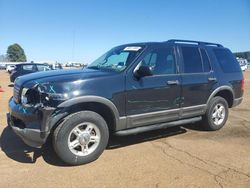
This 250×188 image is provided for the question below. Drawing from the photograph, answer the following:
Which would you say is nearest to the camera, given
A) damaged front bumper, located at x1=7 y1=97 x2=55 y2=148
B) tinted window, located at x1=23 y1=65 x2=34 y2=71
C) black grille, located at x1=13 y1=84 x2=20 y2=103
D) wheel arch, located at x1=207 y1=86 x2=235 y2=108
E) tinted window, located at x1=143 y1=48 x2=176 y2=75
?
damaged front bumper, located at x1=7 y1=97 x2=55 y2=148

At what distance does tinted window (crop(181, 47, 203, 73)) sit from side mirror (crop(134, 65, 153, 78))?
1151 mm

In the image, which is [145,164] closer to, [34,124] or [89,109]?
[89,109]

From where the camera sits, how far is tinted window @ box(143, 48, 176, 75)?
210 inches

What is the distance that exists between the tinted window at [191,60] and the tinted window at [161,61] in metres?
0.35

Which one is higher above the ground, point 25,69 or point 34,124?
point 25,69

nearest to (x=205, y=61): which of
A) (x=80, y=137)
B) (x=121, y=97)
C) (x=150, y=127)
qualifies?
(x=150, y=127)

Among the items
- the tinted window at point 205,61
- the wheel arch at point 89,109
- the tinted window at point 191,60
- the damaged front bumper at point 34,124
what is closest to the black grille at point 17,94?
the damaged front bumper at point 34,124

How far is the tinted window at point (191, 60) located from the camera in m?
5.89

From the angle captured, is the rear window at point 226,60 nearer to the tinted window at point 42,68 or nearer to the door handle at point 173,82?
the door handle at point 173,82

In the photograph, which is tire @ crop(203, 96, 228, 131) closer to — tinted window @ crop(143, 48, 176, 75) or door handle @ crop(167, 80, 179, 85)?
door handle @ crop(167, 80, 179, 85)

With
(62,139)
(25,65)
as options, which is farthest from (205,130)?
(25,65)

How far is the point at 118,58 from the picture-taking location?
218 inches

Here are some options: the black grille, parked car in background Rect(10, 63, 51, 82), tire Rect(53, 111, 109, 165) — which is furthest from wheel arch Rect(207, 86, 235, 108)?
parked car in background Rect(10, 63, 51, 82)

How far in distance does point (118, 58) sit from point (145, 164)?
82.8 inches
